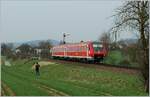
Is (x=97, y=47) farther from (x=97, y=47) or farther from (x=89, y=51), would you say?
(x=89, y=51)

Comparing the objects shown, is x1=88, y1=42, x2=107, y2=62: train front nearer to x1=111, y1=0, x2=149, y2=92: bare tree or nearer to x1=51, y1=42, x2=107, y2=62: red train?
x1=51, y1=42, x2=107, y2=62: red train

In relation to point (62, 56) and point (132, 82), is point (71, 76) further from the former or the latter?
point (62, 56)

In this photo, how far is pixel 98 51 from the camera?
49344mm

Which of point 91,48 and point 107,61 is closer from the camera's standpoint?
point 91,48

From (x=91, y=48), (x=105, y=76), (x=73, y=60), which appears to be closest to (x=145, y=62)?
(x=105, y=76)

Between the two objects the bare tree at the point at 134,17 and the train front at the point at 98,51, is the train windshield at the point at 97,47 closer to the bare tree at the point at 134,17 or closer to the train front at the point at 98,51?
the train front at the point at 98,51

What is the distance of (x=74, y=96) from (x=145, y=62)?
26.6ft

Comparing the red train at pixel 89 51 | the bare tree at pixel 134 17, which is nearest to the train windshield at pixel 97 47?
the red train at pixel 89 51

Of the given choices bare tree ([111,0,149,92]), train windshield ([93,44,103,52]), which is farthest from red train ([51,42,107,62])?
bare tree ([111,0,149,92])

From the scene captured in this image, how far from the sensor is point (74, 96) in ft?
57.2

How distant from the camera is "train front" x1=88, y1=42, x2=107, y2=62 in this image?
48.6 metres

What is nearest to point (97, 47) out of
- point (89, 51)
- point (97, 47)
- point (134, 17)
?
point (97, 47)

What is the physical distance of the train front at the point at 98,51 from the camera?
1915 inches

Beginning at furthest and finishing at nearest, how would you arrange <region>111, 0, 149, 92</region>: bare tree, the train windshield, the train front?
the train windshield
the train front
<region>111, 0, 149, 92</region>: bare tree
